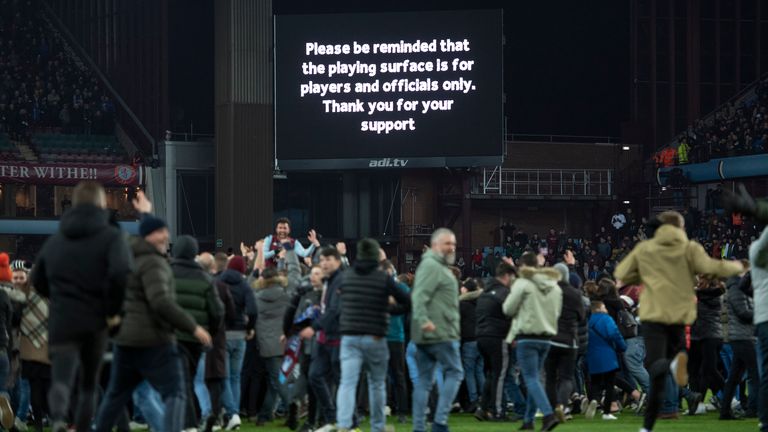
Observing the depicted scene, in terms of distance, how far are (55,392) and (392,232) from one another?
36.8 m

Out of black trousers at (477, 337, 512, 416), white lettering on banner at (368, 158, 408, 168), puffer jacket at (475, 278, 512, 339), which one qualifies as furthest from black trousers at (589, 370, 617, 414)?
white lettering on banner at (368, 158, 408, 168)

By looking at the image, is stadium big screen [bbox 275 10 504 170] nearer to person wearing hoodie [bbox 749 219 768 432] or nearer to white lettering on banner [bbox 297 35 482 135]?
white lettering on banner [bbox 297 35 482 135]

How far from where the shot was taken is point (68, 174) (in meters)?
43.0

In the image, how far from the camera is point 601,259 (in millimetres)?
42750

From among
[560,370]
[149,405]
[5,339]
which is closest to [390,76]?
[560,370]

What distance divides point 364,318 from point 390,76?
28065 mm

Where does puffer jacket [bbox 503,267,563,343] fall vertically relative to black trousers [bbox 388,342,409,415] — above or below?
above

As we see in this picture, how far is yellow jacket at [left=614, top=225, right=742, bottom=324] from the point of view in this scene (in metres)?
12.2

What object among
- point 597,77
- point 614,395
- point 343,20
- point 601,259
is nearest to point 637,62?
point 597,77

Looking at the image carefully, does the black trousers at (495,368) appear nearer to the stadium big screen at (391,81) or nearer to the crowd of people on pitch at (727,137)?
the stadium big screen at (391,81)

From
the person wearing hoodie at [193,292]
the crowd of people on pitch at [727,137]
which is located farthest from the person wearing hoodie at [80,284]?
the crowd of people on pitch at [727,137]

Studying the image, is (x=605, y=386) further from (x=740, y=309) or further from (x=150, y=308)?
(x=150, y=308)

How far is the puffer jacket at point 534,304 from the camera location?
1423 cm

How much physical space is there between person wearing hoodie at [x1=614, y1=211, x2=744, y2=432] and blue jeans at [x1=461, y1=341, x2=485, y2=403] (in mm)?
5336
